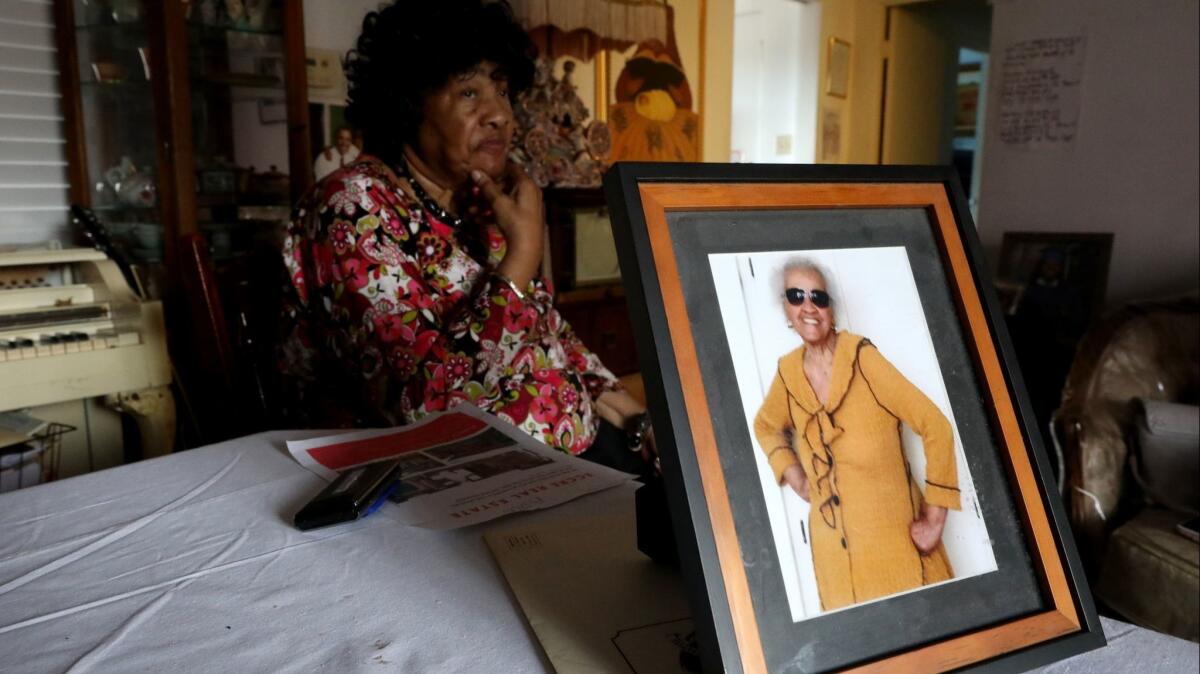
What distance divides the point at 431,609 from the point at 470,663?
0.23ft

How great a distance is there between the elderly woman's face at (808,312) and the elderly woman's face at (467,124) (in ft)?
3.25

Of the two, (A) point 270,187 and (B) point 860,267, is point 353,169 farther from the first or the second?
(A) point 270,187

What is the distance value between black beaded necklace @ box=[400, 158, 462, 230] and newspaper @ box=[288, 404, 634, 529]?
499 mm

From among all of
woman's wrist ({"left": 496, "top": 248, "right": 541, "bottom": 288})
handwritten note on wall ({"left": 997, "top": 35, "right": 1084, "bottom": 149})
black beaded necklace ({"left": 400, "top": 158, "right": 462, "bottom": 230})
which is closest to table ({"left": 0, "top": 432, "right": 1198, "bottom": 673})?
woman's wrist ({"left": 496, "top": 248, "right": 541, "bottom": 288})

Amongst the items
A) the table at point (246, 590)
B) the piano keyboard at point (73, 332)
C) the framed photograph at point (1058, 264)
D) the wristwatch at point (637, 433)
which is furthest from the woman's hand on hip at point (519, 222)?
the framed photograph at point (1058, 264)

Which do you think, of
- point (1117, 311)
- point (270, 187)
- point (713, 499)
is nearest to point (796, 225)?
point (713, 499)

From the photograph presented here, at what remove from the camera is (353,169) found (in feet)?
4.08

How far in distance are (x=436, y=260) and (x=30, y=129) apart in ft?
4.99

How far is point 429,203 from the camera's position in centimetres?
133

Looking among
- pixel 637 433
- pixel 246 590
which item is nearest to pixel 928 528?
pixel 246 590

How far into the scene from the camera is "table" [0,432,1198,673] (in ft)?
1.49

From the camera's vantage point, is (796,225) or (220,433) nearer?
(796,225)

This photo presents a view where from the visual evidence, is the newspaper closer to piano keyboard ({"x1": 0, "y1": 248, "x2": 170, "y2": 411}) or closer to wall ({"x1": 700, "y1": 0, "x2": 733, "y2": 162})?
piano keyboard ({"x1": 0, "y1": 248, "x2": 170, "y2": 411})

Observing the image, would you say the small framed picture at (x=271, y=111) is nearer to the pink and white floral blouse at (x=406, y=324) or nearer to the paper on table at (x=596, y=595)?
the pink and white floral blouse at (x=406, y=324)
